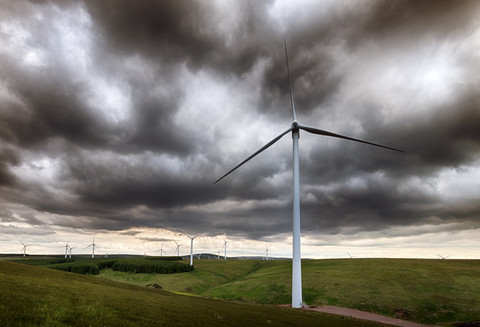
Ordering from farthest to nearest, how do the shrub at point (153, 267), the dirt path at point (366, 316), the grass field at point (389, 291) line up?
the shrub at point (153, 267) → the grass field at point (389, 291) → the dirt path at point (366, 316)

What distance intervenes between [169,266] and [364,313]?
118442mm

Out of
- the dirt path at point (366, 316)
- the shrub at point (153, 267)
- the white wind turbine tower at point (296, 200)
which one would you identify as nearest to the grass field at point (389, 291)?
the dirt path at point (366, 316)

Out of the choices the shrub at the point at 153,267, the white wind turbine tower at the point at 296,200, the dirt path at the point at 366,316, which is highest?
the white wind turbine tower at the point at 296,200

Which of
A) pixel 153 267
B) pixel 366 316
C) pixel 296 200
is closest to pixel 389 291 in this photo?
pixel 366 316

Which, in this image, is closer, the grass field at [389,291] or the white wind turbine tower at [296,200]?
the white wind turbine tower at [296,200]

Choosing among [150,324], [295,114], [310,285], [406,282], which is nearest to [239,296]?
[310,285]

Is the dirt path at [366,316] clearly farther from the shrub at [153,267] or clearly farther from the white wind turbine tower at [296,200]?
the shrub at [153,267]

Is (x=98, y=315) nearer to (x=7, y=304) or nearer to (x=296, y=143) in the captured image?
(x=7, y=304)

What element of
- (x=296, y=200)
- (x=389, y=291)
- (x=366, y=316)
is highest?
(x=296, y=200)

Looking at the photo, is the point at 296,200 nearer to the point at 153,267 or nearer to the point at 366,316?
the point at 366,316

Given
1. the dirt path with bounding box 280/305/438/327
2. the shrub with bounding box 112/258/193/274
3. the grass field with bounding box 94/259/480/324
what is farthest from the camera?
the shrub with bounding box 112/258/193/274

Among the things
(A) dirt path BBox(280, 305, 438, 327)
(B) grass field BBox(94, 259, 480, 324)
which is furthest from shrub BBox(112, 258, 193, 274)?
(A) dirt path BBox(280, 305, 438, 327)

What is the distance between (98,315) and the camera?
21375 mm

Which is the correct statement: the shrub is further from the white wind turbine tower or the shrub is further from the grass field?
the white wind turbine tower
